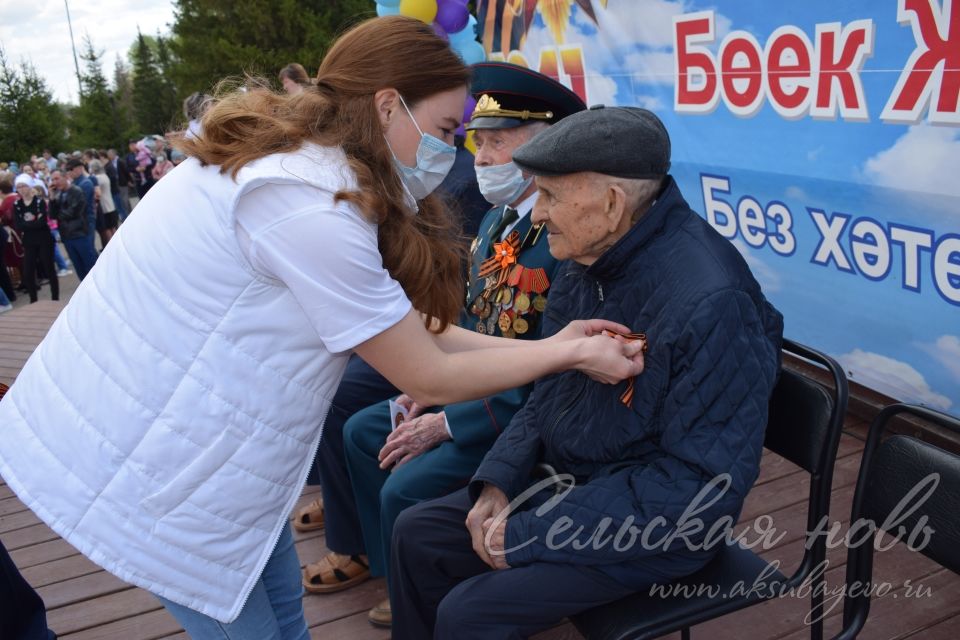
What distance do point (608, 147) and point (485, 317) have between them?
0.91 metres

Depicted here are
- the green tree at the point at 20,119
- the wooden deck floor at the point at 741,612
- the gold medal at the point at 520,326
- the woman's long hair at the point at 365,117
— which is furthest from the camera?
the green tree at the point at 20,119

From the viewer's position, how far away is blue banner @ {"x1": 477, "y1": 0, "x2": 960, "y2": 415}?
2.49 m

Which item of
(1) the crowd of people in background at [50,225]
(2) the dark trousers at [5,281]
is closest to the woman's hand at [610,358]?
(1) the crowd of people in background at [50,225]

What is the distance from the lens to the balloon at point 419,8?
5.12 metres

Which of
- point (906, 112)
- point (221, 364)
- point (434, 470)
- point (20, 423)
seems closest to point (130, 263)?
point (221, 364)

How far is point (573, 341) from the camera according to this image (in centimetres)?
166

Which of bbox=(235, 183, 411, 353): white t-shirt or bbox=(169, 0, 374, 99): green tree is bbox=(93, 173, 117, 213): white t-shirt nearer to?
bbox=(169, 0, 374, 99): green tree

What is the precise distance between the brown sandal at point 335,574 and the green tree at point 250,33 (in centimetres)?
2142

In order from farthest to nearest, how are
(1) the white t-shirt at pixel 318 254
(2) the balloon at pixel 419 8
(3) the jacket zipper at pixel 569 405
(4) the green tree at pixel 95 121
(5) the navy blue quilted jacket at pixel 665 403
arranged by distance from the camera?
(4) the green tree at pixel 95 121 < (2) the balloon at pixel 419 8 < (3) the jacket zipper at pixel 569 405 < (5) the navy blue quilted jacket at pixel 665 403 < (1) the white t-shirt at pixel 318 254

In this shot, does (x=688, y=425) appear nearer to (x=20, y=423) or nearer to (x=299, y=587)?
(x=299, y=587)

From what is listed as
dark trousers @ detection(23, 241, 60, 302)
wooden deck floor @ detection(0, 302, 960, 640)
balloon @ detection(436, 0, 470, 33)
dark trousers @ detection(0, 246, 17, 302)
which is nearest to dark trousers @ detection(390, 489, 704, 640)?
wooden deck floor @ detection(0, 302, 960, 640)

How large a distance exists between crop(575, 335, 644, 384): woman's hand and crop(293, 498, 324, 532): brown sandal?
6.13 ft

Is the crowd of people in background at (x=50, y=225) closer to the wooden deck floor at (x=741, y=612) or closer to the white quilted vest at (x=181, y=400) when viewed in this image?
the wooden deck floor at (x=741, y=612)

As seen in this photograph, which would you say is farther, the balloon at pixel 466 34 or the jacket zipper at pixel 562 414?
the balloon at pixel 466 34
